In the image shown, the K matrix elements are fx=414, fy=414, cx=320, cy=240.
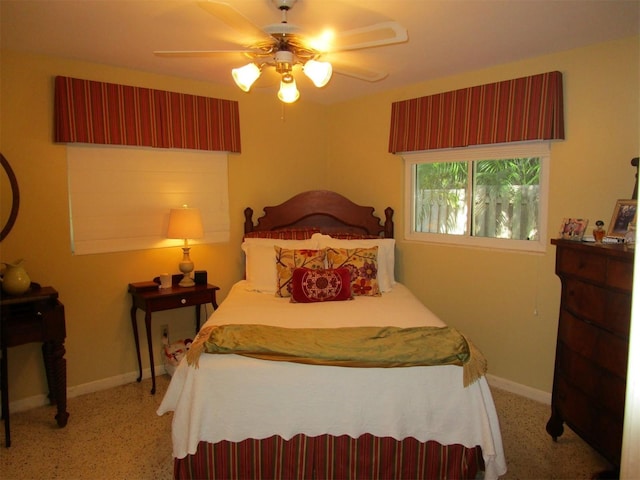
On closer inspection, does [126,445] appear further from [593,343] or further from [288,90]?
[593,343]

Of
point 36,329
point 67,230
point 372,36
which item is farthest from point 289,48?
point 36,329

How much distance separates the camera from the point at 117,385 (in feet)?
10.7

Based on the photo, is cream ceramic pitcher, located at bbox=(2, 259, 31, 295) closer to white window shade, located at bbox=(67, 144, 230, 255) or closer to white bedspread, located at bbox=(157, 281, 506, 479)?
white window shade, located at bbox=(67, 144, 230, 255)

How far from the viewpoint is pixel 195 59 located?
114 inches

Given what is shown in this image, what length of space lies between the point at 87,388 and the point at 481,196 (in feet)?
11.2

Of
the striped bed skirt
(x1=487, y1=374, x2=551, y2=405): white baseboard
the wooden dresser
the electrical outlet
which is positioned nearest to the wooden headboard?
the electrical outlet

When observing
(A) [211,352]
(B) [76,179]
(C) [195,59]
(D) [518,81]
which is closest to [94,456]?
(A) [211,352]

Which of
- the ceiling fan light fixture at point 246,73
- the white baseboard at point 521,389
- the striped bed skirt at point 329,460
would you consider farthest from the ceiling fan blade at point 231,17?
the white baseboard at point 521,389

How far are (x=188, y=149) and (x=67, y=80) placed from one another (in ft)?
3.10

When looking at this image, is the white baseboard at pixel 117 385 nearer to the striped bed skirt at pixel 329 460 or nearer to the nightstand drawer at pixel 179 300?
the nightstand drawer at pixel 179 300

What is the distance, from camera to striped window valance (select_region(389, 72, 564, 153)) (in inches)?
109

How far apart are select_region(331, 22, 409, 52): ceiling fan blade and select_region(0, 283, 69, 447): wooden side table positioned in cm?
230

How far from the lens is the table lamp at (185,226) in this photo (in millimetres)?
3197

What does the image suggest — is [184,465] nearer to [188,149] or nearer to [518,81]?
[188,149]
